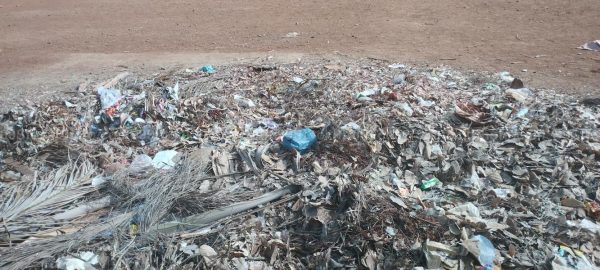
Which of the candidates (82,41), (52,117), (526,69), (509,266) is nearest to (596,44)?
(526,69)

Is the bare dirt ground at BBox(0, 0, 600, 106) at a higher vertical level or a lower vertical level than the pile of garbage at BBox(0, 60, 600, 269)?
higher

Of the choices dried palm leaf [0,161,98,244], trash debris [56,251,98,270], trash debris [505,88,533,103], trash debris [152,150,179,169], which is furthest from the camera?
trash debris [505,88,533,103]

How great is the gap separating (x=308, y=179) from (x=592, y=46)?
446 cm

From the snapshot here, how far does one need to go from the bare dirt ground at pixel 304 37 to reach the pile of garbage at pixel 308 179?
1.05 meters

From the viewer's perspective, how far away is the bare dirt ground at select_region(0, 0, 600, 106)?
5.79m

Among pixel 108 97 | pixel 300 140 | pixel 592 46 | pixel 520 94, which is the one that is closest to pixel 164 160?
pixel 300 140

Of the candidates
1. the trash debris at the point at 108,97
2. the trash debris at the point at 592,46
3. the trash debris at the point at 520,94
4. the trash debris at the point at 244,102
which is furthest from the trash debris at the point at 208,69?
the trash debris at the point at 592,46

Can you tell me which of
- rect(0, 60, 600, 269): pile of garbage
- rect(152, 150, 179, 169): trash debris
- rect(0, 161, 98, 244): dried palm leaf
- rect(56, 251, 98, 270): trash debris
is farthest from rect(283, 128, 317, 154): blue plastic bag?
rect(56, 251, 98, 270): trash debris

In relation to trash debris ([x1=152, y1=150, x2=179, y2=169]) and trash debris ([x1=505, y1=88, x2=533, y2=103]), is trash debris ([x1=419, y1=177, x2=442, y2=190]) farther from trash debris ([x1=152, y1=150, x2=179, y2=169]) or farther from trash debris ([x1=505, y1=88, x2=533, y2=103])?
trash debris ([x1=152, y1=150, x2=179, y2=169])

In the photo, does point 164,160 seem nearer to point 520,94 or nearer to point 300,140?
point 300,140

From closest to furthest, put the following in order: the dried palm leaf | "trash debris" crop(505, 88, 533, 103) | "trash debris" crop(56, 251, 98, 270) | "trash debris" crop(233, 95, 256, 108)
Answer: "trash debris" crop(56, 251, 98, 270)
the dried palm leaf
"trash debris" crop(505, 88, 533, 103)
"trash debris" crop(233, 95, 256, 108)

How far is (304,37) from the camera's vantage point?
23.0 ft

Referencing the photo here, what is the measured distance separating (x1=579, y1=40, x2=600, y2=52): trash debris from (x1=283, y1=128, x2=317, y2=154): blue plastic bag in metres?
4.01

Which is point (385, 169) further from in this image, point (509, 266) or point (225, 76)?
point (225, 76)
